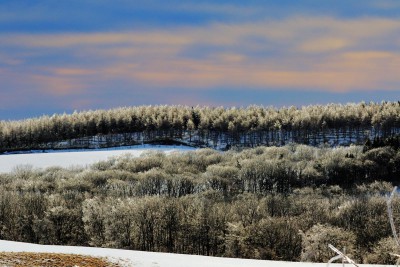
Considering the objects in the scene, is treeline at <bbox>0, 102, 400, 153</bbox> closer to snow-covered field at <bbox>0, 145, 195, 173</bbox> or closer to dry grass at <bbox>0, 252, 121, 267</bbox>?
snow-covered field at <bbox>0, 145, 195, 173</bbox>

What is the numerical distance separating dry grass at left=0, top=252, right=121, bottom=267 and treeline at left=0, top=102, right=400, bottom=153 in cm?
10710

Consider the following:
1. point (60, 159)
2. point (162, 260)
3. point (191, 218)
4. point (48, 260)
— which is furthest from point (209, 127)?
point (48, 260)

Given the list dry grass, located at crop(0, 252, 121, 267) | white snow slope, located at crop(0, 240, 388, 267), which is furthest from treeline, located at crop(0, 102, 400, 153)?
dry grass, located at crop(0, 252, 121, 267)

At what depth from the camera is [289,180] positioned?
90.2m

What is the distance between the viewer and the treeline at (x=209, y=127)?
4998 inches

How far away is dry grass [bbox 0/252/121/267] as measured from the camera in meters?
17.4

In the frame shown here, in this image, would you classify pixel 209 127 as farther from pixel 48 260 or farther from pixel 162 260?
pixel 48 260

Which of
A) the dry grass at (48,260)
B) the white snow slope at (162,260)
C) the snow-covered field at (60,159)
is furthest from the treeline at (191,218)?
the dry grass at (48,260)

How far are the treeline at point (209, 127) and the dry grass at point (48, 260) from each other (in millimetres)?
107095

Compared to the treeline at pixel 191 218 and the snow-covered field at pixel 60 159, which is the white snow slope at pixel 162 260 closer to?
the treeline at pixel 191 218

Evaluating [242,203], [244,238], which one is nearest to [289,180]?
[242,203]

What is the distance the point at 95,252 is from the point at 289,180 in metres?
71.8

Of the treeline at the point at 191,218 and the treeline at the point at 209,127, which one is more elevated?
the treeline at the point at 209,127

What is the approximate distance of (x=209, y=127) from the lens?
5251 inches
